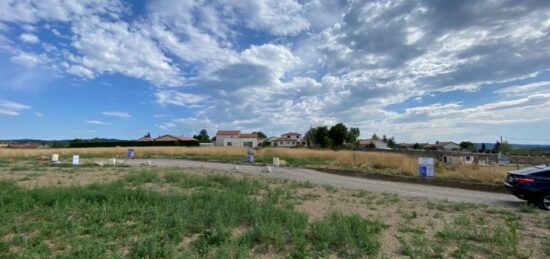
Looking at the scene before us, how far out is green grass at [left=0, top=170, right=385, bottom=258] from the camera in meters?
5.46

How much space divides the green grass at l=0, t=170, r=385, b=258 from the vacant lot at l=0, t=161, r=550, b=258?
0.02m

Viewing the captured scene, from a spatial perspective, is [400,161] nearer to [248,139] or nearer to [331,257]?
[331,257]

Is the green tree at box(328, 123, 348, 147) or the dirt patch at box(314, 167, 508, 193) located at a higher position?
the green tree at box(328, 123, 348, 147)

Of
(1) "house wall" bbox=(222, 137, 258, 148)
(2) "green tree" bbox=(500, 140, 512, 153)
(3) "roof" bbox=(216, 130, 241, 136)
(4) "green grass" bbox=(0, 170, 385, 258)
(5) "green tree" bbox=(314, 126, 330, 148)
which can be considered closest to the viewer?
(4) "green grass" bbox=(0, 170, 385, 258)

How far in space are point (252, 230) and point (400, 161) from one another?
69.7ft

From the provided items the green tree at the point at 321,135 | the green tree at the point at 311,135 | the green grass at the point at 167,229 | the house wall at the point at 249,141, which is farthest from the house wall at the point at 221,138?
the green grass at the point at 167,229

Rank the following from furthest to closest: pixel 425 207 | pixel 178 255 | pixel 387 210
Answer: pixel 425 207 < pixel 387 210 < pixel 178 255

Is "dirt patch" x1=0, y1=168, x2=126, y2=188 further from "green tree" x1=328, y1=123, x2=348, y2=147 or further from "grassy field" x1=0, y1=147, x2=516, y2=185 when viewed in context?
"green tree" x1=328, y1=123, x2=348, y2=147

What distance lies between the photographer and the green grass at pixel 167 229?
5.46m

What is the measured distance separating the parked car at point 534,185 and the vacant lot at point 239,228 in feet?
6.29

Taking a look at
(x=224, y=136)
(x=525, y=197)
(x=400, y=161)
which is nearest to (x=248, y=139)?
(x=224, y=136)

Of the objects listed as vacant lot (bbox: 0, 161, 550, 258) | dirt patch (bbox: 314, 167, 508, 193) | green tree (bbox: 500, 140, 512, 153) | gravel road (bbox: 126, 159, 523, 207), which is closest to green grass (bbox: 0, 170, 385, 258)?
vacant lot (bbox: 0, 161, 550, 258)

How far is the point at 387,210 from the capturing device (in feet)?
29.9

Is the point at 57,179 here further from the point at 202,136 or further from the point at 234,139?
the point at 202,136
